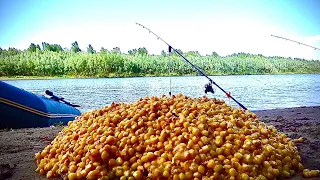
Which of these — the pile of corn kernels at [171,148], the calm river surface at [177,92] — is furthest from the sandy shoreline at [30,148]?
the calm river surface at [177,92]

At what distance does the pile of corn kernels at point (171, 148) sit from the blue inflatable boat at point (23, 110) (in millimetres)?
4160

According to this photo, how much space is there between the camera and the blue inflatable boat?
25.1 ft

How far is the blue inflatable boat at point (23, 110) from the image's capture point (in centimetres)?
766

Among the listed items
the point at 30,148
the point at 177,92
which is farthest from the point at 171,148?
the point at 177,92

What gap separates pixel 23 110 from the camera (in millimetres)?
8078

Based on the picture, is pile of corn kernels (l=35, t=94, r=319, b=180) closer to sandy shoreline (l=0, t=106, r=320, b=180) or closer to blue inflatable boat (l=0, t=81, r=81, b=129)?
sandy shoreline (l=0, t=106, r=320, b=180)

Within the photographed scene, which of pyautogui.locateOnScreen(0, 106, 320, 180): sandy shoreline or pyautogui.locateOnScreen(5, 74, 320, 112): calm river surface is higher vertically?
pyautogui.locateOnScreen(0, 106, 320, 180): sandy shoreline

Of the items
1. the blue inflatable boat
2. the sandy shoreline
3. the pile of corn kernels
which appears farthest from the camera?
the blue inflatable boat

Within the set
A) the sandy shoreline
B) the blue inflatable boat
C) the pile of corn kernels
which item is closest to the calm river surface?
the blue inflatable boat

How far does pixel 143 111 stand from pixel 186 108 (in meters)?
0.49

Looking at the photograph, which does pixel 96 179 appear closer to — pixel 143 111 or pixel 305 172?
pixel 143 111

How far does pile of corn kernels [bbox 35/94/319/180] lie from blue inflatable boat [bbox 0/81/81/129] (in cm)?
416

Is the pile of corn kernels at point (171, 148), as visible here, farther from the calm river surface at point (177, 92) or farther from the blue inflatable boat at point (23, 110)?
the calm river surface at point (177, 92)

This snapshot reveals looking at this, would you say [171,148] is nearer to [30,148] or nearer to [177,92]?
[30,148]
